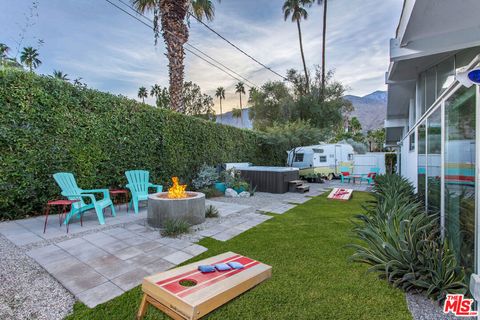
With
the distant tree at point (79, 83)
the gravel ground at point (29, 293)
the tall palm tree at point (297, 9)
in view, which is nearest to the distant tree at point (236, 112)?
the tall palm tree at point (297, 9)

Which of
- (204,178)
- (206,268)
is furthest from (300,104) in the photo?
(206,268)

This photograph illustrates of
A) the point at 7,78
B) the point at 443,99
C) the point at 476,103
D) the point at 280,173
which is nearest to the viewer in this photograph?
the point at 476,103

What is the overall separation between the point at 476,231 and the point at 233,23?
11.2m

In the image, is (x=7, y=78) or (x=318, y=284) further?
(x=7, y=78)

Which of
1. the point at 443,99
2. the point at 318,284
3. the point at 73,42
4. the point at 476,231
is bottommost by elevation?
the point at 318,284

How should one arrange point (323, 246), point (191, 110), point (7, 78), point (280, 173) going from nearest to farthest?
point (323, 246) → point (7, 78) → point (280, 173) → point (191, 110)

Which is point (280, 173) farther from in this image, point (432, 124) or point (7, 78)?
point (7, 78)

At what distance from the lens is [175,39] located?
9141 mm

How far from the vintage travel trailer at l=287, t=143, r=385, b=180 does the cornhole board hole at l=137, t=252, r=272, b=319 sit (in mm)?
12566

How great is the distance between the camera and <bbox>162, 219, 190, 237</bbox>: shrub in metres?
4.34

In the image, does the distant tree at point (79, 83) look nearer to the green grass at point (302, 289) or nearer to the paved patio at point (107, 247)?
the paved patio at point (107, 247)

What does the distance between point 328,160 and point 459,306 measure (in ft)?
44.3

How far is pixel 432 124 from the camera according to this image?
4.05 metres

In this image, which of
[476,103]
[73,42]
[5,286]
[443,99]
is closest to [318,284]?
[476,103]
